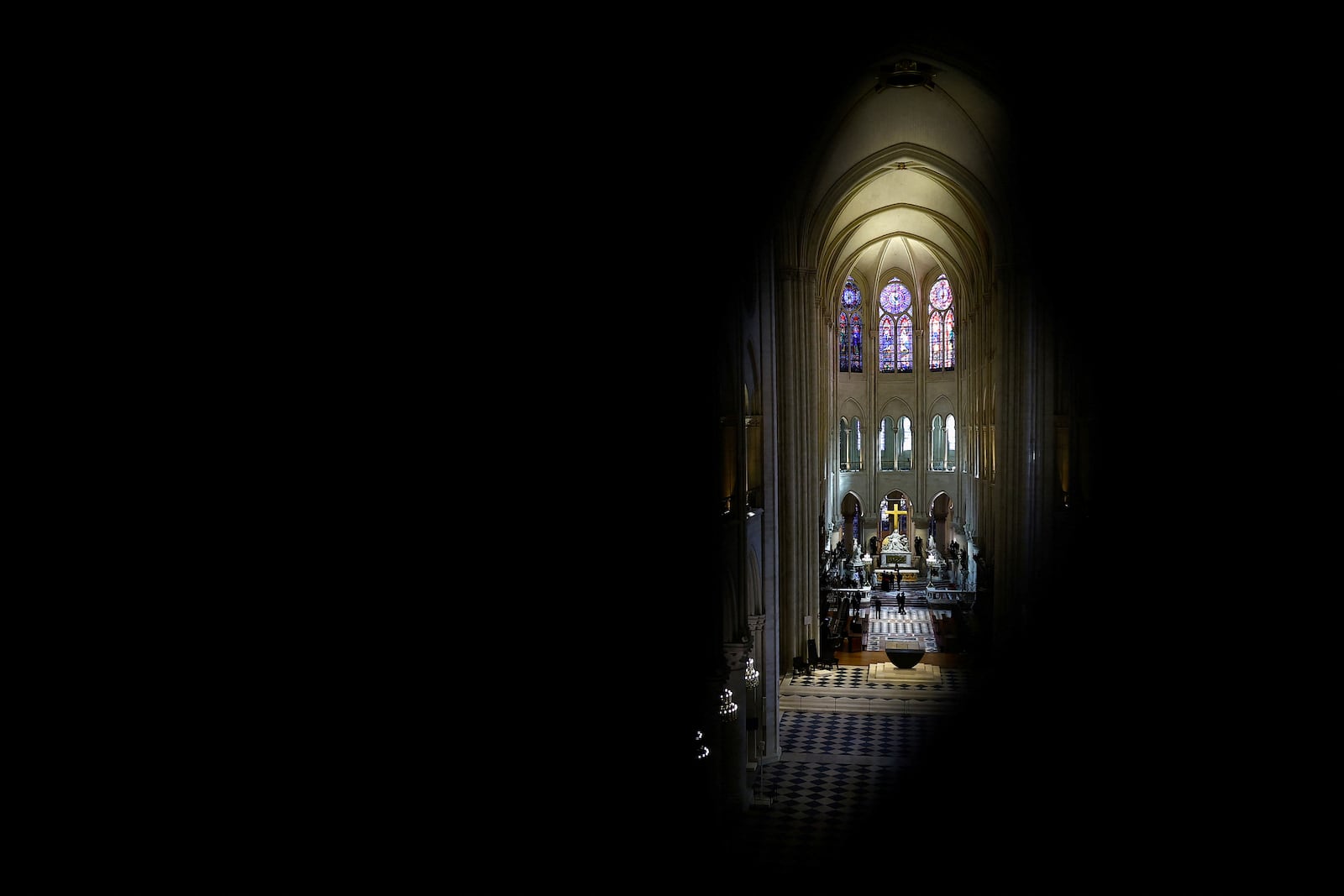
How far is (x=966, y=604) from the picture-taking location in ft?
103

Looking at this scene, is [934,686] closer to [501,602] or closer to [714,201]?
[714,201]

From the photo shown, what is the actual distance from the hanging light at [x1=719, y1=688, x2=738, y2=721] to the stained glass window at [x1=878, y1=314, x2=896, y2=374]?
110 ft

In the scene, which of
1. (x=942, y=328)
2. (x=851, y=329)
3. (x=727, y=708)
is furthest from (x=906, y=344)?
(x=727, y=708)

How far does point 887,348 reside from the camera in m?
45.1

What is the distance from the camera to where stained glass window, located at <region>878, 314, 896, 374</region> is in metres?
44.9

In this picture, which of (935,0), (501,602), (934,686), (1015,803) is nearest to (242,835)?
(501,602)

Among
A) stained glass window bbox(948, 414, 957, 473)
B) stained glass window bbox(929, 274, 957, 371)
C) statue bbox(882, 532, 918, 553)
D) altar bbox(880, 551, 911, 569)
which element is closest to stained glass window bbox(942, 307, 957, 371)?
stained glass window bbox(929, 274, 957, 371)

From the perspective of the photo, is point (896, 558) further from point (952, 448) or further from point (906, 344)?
point (906, 344)

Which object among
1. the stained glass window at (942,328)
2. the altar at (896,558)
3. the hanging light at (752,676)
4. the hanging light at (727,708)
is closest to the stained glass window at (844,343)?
the stained glass window at (942,328)

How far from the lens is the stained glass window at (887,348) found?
1767 inches

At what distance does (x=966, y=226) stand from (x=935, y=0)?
56.5ft

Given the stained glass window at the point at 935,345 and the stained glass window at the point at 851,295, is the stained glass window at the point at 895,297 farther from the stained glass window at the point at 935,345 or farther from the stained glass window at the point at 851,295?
the stained glass window at the point at 935,345

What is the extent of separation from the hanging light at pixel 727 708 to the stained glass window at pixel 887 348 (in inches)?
1319

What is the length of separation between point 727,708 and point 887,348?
112ft
